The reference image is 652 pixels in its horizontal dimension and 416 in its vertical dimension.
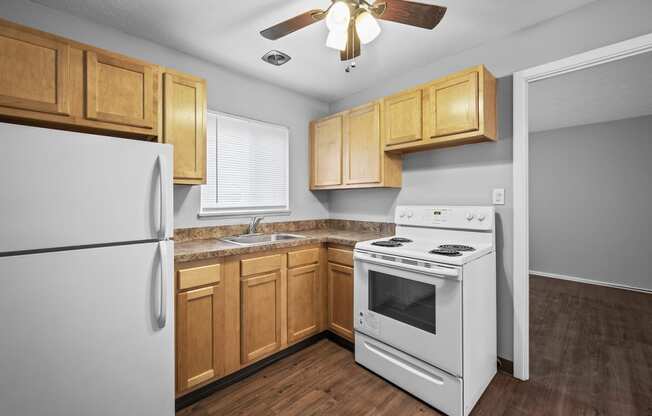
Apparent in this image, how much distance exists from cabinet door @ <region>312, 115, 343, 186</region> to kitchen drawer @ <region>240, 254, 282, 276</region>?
1132 millimetres

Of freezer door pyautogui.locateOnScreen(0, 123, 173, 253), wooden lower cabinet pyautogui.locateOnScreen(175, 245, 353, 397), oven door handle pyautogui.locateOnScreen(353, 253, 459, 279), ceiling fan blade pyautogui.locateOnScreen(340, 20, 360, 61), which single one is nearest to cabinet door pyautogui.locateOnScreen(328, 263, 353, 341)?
wooden lower cabinet pyautogui.locateOnScreen(175, 245, 353, 397)

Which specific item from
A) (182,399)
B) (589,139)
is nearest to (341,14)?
(182,399)

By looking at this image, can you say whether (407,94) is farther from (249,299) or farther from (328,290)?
(249,299)

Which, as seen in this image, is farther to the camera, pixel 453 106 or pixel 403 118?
pixel 403 118

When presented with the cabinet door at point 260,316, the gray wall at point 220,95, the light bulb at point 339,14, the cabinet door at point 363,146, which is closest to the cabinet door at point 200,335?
the cabinet door at point 260,316

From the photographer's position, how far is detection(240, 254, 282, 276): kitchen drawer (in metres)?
2.05

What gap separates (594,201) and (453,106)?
3.93 m

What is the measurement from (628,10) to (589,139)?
351cm

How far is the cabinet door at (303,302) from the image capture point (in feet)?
7.73

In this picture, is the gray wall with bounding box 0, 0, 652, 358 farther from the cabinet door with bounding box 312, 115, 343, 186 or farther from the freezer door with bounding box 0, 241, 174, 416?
the freezer door with bounding box 0, 241, 174, 416

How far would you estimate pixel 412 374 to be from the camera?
6.06 feet

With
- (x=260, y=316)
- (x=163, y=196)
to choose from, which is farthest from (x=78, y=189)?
(x=260, y=316)

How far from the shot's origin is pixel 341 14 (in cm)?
137

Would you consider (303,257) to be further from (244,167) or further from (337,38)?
(337,38)
